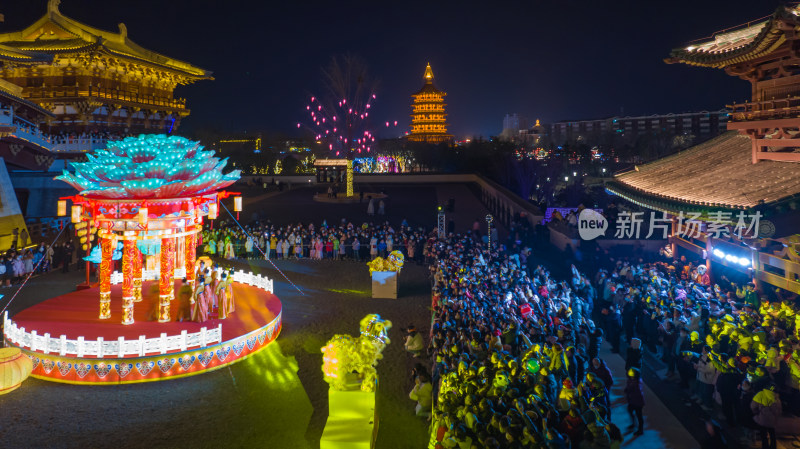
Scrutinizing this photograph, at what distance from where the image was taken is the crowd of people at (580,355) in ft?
20.9

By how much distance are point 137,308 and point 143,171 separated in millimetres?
3662

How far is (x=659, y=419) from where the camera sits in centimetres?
870

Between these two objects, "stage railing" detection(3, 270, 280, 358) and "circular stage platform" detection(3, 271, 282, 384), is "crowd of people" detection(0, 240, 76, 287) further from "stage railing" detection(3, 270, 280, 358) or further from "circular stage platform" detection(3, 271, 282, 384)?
"stage railing" detection(3, 270, 280, 358)

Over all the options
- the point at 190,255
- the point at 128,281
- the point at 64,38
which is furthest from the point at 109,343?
the point at 64,38

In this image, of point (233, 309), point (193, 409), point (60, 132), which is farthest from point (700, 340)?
point (60, 132)

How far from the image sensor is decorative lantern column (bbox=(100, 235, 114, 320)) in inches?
466

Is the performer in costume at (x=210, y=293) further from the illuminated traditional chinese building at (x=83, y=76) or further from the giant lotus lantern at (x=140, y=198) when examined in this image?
the illuminated traditional chinese building at (x=83, y=76)

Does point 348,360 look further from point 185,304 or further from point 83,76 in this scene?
→ point 83,76

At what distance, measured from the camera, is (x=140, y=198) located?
11219 mm

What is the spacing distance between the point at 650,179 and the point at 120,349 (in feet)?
44.6

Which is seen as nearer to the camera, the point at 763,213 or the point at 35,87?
the point at 763,213

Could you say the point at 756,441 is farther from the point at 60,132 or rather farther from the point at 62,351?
the point at 60,132

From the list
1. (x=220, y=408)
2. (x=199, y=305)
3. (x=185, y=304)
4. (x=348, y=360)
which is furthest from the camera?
(x=185, y=304)

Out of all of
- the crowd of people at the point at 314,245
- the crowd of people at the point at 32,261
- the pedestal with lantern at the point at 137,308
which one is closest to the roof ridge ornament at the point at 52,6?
the crowd of people at the point at 32,261
